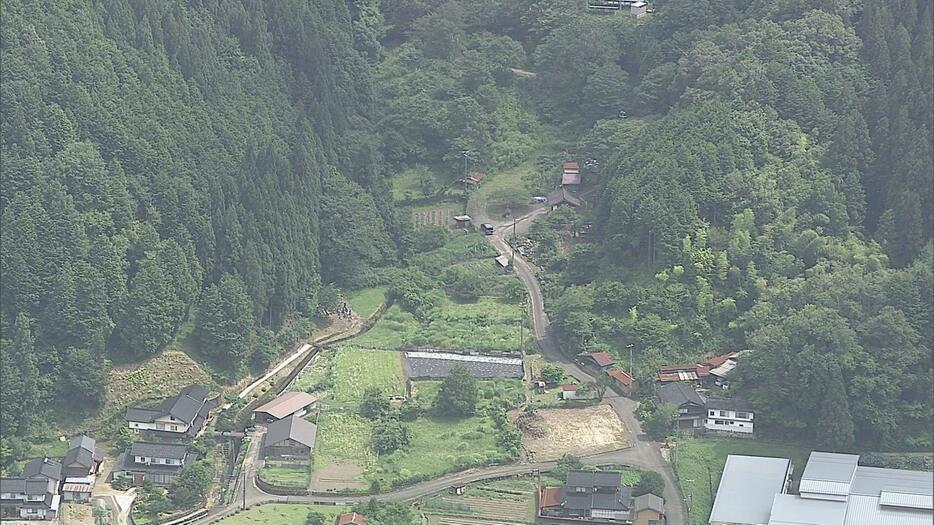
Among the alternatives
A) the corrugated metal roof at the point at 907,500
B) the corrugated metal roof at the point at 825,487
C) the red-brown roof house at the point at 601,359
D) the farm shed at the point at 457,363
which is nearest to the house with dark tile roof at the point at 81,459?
the farm shed at the point at 457,363

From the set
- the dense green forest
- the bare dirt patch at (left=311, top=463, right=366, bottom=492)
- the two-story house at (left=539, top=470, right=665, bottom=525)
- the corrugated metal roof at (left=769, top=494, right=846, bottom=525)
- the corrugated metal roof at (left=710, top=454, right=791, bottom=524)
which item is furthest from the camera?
the dense green forest

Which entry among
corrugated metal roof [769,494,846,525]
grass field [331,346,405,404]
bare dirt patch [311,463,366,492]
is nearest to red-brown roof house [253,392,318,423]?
grass field [331,346,405,404]

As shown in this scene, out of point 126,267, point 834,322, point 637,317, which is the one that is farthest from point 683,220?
point 126,267

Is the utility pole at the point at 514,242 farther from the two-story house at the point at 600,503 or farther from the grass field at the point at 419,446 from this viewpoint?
the two-story house at the point at 600,503

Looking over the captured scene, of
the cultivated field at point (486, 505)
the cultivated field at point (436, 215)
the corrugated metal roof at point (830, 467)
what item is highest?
the cultivated field at point (436, 215)

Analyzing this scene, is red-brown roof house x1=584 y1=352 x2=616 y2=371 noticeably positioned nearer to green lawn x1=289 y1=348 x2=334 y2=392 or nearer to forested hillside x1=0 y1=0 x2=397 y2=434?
green lawn x1=289 y1=348 x2=334 y2=392
